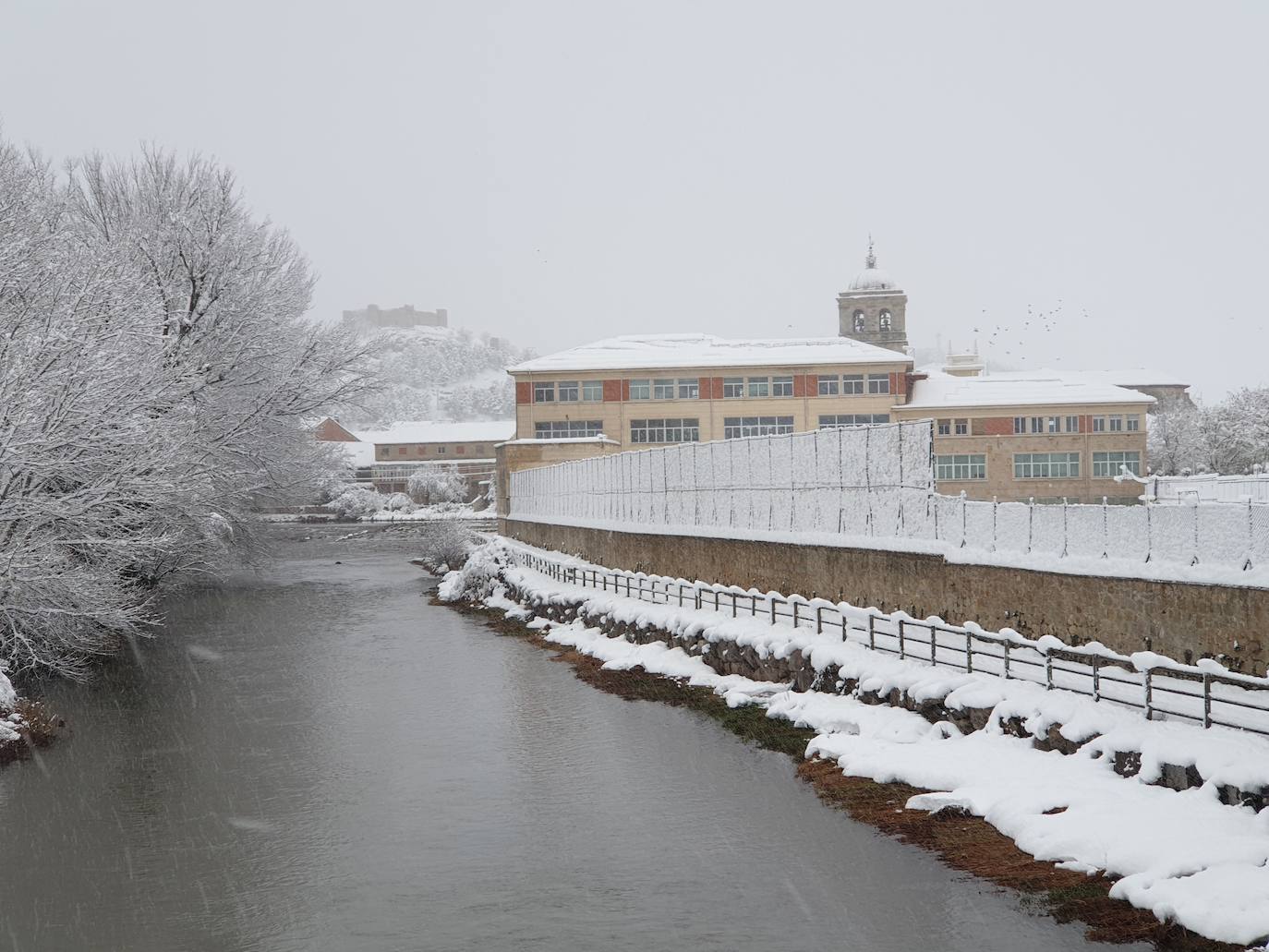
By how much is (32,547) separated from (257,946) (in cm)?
1285

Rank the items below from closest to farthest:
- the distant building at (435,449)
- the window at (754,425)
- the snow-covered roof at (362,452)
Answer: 1. the window at (754,425)
2. the distant building at (435,449)
3. the snow-covered roof at (362,452)

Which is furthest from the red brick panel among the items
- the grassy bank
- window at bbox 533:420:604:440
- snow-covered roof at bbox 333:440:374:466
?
snow-covered roof at bbox 333:440:374:466

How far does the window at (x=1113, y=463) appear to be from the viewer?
69.0 metres

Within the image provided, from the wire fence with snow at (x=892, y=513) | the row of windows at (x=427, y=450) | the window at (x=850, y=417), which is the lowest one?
the wire fence with snow at (x=892, y=513)

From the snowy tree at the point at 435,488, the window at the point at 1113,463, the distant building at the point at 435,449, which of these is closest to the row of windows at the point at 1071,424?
the window at the point at 1113,463

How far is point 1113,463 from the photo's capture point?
70.2m

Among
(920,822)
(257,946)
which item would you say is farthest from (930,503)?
(257,946)

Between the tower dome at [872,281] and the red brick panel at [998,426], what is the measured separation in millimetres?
37996

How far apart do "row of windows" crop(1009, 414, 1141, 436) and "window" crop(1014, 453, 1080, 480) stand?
1812 mm

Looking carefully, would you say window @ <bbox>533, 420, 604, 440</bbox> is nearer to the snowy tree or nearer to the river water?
the snowy tree

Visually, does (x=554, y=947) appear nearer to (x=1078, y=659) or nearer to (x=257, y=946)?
(x=257, y=946)

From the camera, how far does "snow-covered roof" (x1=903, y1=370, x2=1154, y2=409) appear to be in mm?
71250

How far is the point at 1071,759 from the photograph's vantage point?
14750 millimetres

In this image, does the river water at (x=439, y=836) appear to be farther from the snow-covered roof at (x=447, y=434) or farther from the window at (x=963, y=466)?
the snow-covered roof at (x=447, y=434)
